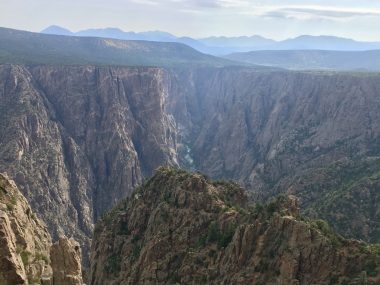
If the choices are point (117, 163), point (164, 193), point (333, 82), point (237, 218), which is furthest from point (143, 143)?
point (237, 218)

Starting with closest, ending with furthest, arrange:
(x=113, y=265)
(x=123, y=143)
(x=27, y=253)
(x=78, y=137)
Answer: (x=27, y=253)
(x=113, y=265)
(x=78, y=137)
(x=123, y=143)

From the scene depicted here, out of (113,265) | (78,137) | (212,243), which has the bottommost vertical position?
(78,137)

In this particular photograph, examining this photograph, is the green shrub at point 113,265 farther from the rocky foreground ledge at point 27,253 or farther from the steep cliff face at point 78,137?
the steep cliff face at point 78,137

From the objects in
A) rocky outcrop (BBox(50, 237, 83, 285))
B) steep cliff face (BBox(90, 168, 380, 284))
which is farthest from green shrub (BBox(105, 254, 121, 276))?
rocky outcrop (BBox(50, 237, 83, 285))

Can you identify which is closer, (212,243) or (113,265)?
(212,243)

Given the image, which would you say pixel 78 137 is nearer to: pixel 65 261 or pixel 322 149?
pixel 322 149

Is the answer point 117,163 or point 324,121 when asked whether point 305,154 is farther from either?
point 117,163

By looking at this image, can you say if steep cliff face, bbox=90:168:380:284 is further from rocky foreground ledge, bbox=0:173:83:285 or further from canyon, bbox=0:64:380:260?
canyon, bbox=0:64:380:260

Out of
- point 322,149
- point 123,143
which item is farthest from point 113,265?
point 123,143
